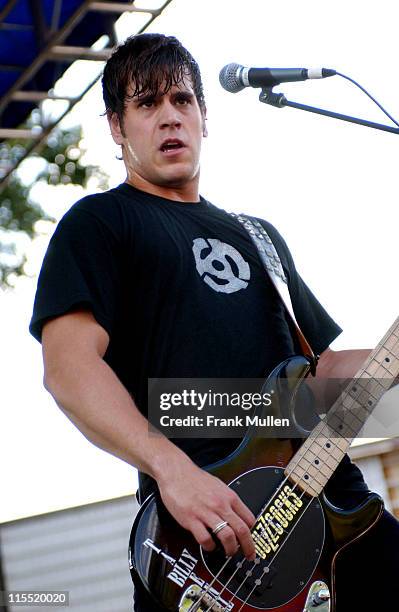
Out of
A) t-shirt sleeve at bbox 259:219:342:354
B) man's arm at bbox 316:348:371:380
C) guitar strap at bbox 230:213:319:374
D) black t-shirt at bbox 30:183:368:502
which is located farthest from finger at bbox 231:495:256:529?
t-shirt sleeve at bbox 259:219:342:354

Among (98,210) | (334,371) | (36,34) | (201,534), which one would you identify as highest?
(36,34)

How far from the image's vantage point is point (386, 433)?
7.97ft

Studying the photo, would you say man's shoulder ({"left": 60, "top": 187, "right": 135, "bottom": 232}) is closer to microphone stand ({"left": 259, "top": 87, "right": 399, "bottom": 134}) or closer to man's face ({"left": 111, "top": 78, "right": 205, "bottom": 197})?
man's face ({"left": 111, "top": 78, "right": 205, "bottom": 197})

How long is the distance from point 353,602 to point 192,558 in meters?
0.47

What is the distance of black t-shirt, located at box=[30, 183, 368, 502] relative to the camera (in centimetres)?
212

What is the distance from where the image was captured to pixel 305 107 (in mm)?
2445

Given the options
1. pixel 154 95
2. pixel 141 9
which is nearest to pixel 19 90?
pixel 141 9

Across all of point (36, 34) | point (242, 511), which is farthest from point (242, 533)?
point (36, 34)

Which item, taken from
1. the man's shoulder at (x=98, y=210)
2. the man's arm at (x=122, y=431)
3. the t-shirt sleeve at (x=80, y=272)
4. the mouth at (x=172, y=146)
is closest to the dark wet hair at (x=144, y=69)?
the mouth at (x=172, y=146)

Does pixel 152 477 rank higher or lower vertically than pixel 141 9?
lower

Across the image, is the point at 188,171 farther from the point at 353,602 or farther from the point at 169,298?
the point at 353,602

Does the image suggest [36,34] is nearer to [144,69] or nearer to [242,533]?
[144,69]

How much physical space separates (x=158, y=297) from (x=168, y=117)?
0.47 m

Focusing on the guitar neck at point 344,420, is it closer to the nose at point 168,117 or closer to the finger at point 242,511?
the finger at point 242,511
